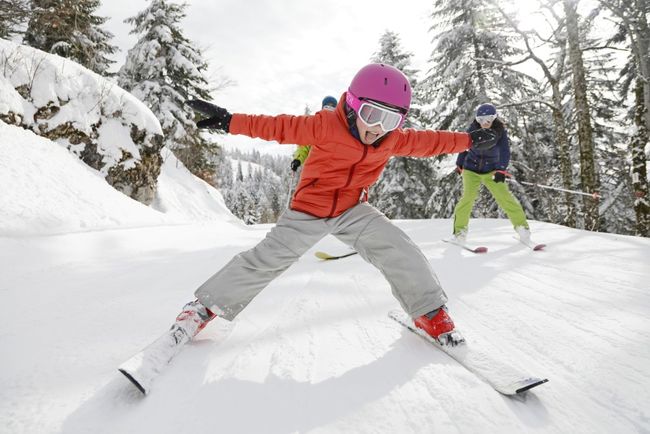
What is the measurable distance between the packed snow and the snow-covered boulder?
105 inches

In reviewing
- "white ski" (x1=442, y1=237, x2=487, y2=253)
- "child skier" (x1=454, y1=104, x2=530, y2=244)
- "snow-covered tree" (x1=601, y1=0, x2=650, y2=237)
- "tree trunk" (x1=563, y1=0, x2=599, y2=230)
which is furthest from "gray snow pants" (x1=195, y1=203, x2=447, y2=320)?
"snow-covered tree" (x1=601, y1=0, x2=650, y2=237)

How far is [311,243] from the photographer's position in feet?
7.11

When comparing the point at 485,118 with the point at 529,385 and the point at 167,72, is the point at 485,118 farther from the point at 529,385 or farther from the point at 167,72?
the point at 167,72

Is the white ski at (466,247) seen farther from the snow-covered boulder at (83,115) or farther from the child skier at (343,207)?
the snow-covered boulder at (83,115)

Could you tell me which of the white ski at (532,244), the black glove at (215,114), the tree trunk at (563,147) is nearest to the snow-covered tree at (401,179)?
the tree trunk at (563,147)

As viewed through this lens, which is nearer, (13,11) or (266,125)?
(266,125)

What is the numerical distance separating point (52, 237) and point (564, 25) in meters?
10.6

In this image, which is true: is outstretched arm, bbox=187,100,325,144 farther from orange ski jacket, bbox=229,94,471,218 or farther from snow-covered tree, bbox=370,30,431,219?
snow-covered tree, bbox=370,30,431,219

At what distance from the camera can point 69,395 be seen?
132 cm

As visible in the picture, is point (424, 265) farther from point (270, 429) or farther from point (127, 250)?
point (127, 250)

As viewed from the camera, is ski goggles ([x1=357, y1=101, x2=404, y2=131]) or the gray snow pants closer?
the gray snow pants

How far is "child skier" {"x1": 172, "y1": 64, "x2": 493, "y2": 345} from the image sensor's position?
6.23 ft

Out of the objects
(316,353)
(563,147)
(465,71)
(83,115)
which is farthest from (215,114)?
(465,71)

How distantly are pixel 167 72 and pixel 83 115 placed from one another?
33.7 feet
